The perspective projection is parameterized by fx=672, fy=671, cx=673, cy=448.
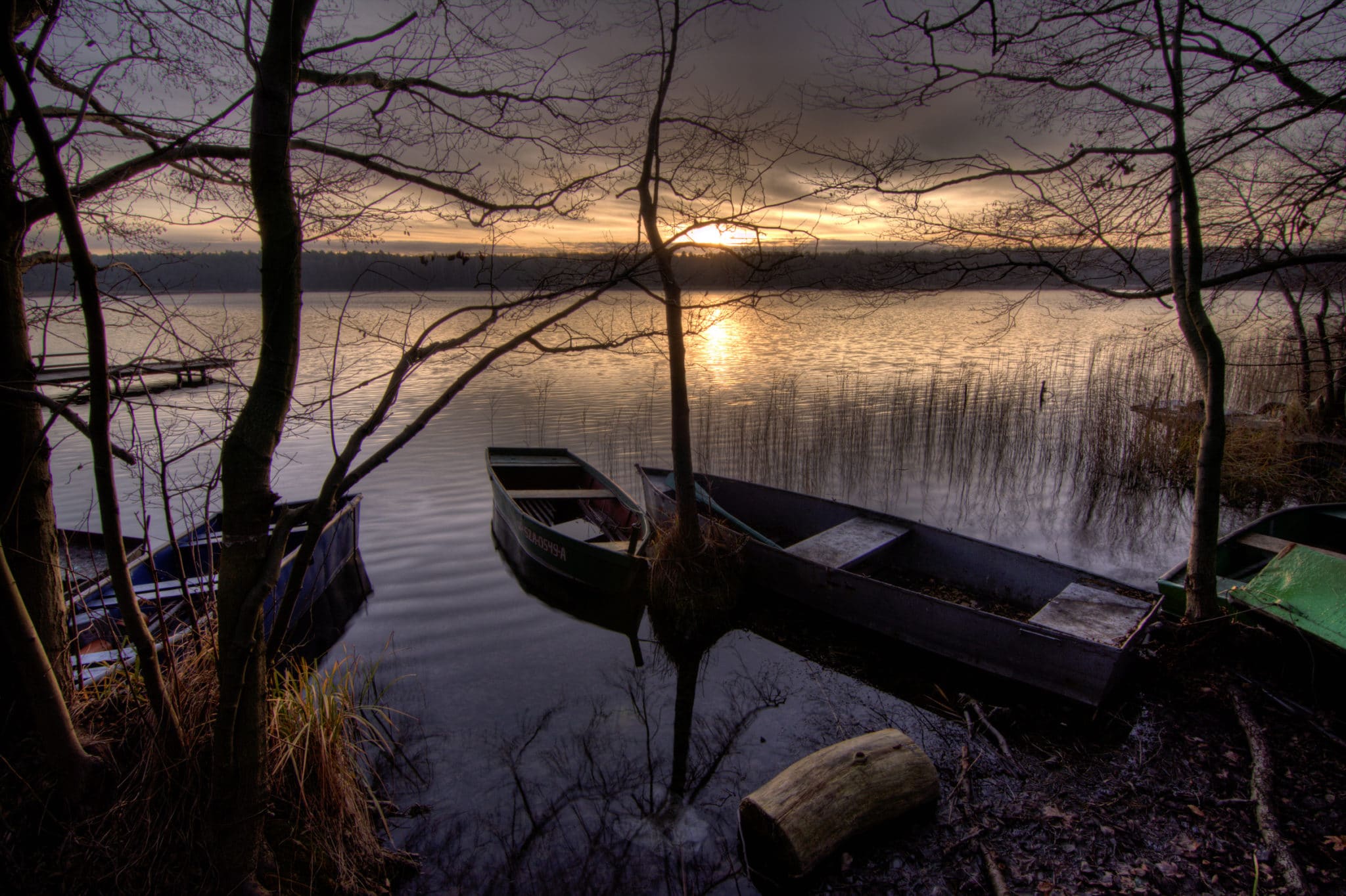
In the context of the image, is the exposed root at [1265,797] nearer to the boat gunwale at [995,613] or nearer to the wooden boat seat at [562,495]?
the boat gunwale at [995,613]

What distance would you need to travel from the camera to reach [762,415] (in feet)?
54.3

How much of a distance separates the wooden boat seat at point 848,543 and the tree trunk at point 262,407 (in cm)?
572

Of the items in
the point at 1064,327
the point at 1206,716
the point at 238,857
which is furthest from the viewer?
the point at 1064,327

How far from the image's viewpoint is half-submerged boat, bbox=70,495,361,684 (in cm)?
492

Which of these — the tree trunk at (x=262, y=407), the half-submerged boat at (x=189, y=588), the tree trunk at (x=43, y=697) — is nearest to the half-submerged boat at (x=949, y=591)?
the half-submerged boat at (x=189, y=588)

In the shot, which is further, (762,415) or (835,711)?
(762,415)

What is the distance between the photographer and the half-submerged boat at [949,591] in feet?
18.5

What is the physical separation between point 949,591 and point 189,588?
7.20m

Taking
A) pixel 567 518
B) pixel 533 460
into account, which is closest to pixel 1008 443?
pixel 567 518

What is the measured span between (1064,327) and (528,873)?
42.2m

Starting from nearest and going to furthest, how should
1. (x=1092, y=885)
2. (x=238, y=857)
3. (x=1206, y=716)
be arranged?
(x=238, y=857)
(x=1092, y=885)
(x=1206, y=716)

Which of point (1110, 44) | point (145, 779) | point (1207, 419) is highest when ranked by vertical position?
point (1110, 44)

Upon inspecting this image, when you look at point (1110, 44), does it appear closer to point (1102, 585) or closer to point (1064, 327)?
point (1102, 585)

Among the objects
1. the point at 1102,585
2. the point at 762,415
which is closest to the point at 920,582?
the point at 1102,585
